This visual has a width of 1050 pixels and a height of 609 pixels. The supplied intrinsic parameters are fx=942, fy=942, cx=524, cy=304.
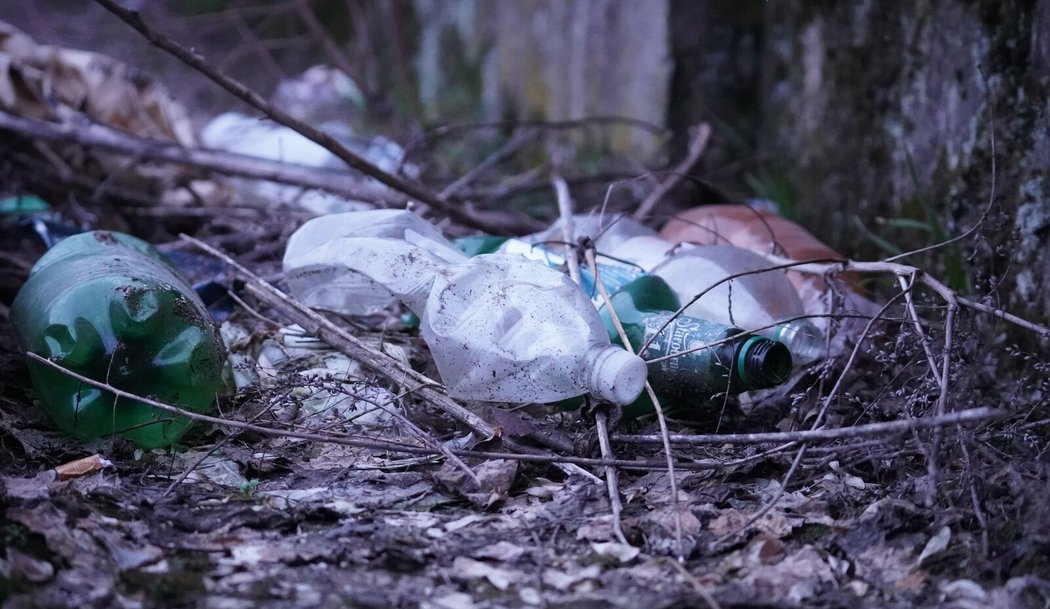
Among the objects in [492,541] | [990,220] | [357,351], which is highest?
[990,220]

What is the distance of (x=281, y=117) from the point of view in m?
2.04

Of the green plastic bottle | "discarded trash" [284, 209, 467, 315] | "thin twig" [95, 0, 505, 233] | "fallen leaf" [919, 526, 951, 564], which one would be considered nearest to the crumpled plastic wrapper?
"thin twig" [95, 0, 505, 233]

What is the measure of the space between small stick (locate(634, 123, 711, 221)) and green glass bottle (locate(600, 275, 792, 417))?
680mm

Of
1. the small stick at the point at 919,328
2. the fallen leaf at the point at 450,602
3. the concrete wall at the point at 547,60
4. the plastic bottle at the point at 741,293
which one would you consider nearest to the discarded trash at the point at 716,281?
the plastic bottle at the point at 741,293

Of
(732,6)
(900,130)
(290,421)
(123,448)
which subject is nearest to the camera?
(123,448)

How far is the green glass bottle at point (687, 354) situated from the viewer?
150cm

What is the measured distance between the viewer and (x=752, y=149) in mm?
3504

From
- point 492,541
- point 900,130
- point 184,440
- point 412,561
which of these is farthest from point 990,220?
point 184,440

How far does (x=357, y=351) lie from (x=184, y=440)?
327 mm

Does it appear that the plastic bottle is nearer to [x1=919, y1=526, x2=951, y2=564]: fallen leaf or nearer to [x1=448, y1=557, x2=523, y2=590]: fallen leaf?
[x1=919, y1=526, x2=951, y2=564]: fallen leaf

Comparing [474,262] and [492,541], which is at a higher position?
[474,262]

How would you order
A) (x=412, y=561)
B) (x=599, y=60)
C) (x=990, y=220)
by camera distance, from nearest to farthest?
(x=412, y=561)
(x=990, y=220)
(x=599, y=60)

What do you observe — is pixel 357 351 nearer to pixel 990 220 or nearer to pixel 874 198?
pixel 990 220

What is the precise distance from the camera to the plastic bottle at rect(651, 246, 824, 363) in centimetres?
180
